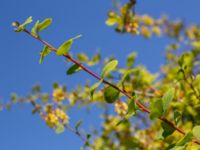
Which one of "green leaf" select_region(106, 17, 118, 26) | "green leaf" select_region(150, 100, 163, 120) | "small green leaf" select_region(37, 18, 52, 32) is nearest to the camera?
"green leaf" select_region(150, 100, 163, 120)

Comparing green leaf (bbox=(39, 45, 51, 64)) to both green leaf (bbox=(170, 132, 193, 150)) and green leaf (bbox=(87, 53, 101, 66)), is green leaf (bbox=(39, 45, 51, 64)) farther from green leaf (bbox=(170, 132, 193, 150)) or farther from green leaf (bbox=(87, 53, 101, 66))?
green leaf (bbox=(87, 53, 101, 66))

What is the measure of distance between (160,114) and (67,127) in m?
0.99

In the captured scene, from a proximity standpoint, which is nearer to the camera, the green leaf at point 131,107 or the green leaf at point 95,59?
the green leaf at point 131,107

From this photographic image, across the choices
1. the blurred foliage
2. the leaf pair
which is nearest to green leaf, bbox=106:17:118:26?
the blurred foliage

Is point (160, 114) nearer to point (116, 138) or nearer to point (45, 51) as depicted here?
point (45, 51)

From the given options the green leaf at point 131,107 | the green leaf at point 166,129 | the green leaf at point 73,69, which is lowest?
the green leaf at point 166,129

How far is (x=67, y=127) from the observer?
2059mm

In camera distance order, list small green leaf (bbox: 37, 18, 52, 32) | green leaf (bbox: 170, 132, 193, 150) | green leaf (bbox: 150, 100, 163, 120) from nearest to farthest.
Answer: green leaf (bbox: 170, 132, 193, 150), green leaf (bbox: 150, 100, 163, 120), small green leaf (bbox: 37, 18, 52, 32)

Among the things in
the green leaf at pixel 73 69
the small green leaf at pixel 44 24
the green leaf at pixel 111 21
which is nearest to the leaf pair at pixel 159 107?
the green leaf at pixel 73 69

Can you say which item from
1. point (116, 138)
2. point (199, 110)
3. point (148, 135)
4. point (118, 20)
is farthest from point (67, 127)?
point (116, 138)

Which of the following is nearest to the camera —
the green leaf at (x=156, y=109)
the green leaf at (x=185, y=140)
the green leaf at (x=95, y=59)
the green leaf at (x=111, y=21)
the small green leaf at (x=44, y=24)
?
the green leaf at (x=185, y=140)

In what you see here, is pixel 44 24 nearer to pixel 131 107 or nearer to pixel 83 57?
pixel 131 107

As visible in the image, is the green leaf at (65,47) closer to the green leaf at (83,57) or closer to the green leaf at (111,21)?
the green leaf at (111,21)

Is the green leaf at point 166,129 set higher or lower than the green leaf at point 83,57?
lower
